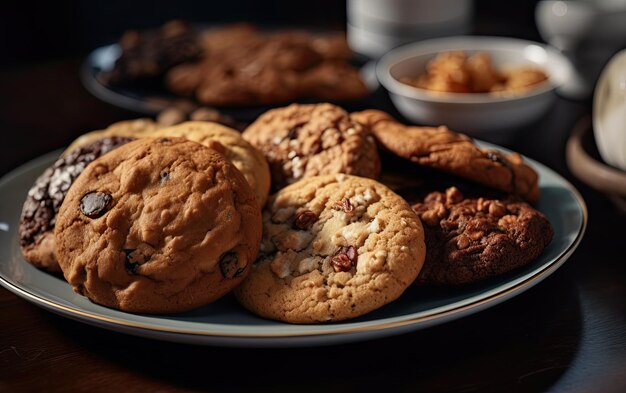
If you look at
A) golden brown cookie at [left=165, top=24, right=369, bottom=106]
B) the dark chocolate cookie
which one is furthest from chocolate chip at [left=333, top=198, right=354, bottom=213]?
the dark chocolate cookie

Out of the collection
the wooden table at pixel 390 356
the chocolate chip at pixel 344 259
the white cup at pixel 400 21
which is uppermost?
the chocolate chip at pixel 344 259

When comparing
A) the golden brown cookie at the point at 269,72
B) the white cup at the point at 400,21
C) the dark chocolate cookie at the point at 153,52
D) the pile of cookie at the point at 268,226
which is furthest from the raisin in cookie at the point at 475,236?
the white cup at the point at 400,21

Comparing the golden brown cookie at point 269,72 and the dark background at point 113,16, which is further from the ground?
the golden brown cookie at point 269,72

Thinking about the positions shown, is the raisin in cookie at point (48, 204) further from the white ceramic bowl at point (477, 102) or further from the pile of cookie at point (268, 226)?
the white ceramic bowl at point (477, 102)

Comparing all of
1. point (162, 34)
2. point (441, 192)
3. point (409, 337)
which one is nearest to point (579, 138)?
point (441, 192)

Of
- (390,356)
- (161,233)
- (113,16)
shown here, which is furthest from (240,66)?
(113,16)

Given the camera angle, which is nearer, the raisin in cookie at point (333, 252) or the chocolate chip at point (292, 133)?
the raisin in cookie at point (333, 252)

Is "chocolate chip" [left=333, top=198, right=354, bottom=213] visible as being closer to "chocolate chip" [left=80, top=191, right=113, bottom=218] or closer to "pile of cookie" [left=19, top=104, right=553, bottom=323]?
"pile of cookie" [left=19, top=104, right=553, bottom=323]

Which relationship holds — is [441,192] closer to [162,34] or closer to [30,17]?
[162,34]
